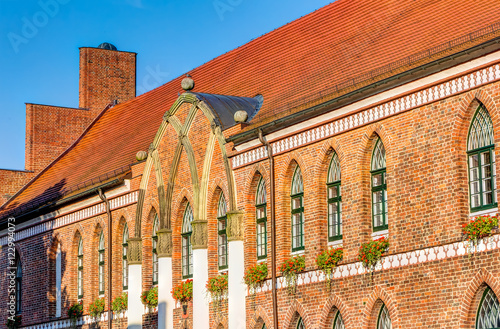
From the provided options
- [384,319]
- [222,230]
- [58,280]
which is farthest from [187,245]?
[384,319]

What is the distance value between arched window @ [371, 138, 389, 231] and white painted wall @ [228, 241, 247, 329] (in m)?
5.56

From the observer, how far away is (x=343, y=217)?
28547 millimetres

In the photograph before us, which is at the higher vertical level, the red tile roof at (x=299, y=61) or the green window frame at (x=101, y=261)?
the red tile roof at (x=299, y=61)

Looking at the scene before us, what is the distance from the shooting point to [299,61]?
113 ft

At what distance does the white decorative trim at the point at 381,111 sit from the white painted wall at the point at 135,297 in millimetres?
6712

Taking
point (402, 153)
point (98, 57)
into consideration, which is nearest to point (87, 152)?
point (98, 57)

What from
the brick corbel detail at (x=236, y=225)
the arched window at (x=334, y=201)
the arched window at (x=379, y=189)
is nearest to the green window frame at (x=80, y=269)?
the brick corbel detail at (x=236, y=225)

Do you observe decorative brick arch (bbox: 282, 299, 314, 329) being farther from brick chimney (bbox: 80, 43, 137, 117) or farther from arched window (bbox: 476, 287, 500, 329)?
brick chimney (bbox: 80, 43, 137, 117)

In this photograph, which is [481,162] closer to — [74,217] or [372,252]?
[372,252]

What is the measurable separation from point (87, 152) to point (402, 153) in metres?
22.5

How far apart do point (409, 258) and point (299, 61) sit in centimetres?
1015

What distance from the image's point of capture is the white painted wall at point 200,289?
110 ft

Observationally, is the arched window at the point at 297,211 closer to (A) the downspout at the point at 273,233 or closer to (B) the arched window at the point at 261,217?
(A) the downspout at the point at 273,233

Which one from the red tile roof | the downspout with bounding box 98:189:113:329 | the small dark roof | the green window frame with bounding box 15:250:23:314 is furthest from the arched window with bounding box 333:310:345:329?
the green window frame with bounding box 15:250:23:314
